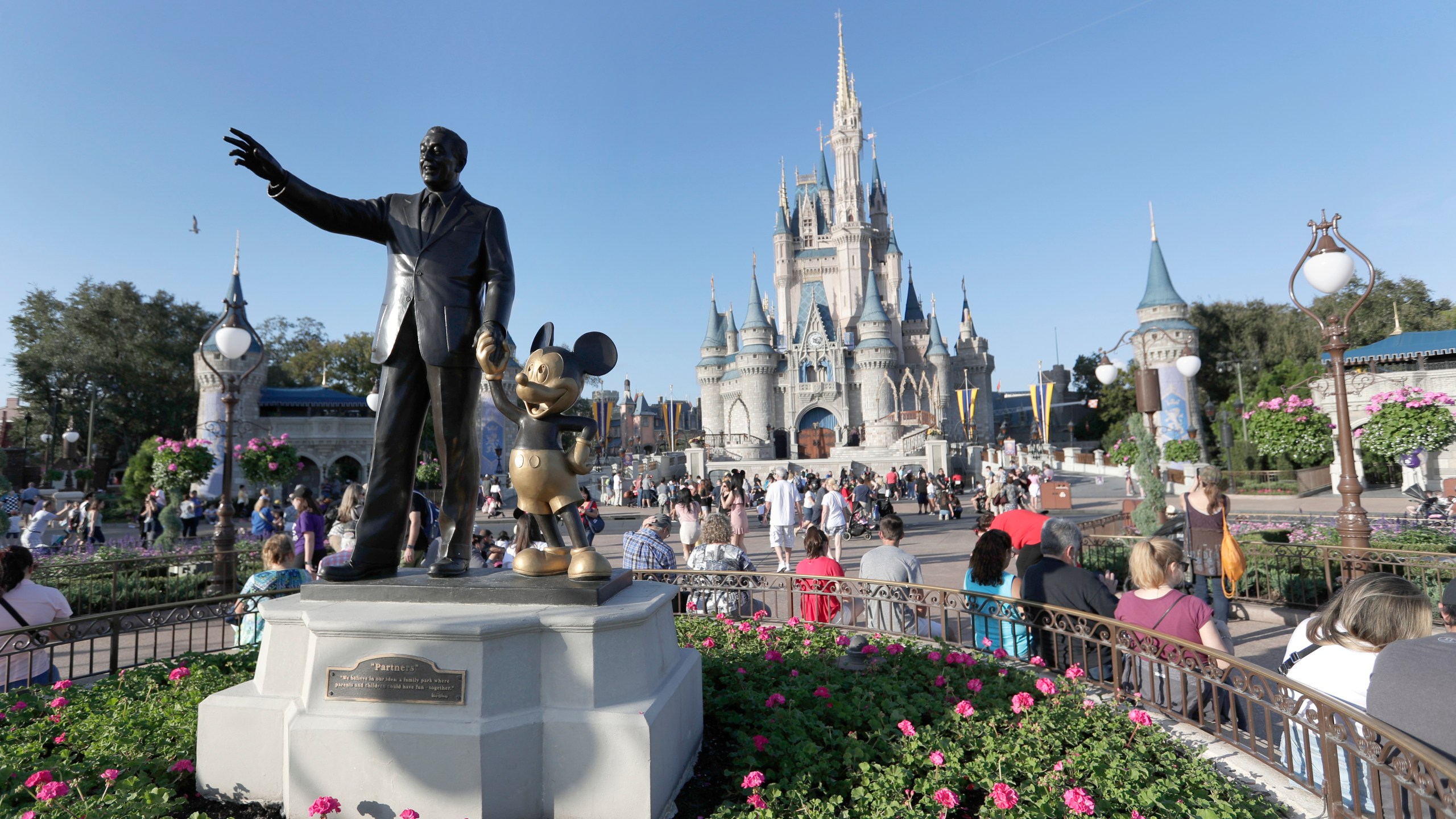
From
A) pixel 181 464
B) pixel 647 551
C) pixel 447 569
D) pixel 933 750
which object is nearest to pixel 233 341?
pixel 647 551

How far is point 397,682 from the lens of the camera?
8.38 feet

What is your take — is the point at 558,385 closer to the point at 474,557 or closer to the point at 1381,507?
the point at 474,557

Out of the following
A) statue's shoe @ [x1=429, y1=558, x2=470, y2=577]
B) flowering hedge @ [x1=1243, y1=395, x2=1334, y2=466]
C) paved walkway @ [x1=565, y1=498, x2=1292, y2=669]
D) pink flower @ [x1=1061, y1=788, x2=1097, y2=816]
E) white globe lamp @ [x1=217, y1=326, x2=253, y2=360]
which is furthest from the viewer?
flowering hedge @ [x1=1243, y1=395, x2=1334, y2=466]

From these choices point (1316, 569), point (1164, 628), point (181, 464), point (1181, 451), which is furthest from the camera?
point (1181, 451)

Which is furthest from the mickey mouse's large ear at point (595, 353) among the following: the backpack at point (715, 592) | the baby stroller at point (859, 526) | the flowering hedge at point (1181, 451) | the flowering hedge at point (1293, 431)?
the flowering hedge at point (1181, 451)

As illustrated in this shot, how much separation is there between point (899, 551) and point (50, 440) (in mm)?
44162

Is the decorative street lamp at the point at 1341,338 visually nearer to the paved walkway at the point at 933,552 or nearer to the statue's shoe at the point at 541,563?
the paved walkway at the point at 933,552

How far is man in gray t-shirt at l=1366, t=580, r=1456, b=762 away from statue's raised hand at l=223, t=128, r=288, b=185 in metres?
4.50

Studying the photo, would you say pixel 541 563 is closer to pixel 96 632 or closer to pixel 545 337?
pixel 545 337

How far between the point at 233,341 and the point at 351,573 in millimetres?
6886

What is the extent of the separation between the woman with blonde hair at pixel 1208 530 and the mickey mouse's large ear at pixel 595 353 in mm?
5028

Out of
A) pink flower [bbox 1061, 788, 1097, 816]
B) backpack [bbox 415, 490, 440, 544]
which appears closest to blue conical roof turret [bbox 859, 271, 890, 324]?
backpack [bbox 415, 490, 440, 544]

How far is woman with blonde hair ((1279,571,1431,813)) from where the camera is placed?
8.12 feet

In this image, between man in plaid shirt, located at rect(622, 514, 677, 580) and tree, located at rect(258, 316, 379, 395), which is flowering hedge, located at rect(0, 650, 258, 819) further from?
tree, located at rect(258, 316, 379, 395)
